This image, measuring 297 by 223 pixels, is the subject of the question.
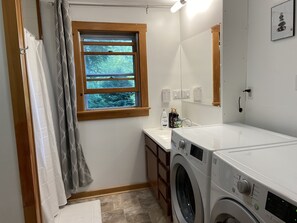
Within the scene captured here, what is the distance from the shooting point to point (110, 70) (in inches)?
104

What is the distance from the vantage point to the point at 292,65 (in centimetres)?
144

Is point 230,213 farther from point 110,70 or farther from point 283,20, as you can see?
point 110,70

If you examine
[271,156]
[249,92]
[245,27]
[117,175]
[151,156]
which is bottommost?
[117,175]

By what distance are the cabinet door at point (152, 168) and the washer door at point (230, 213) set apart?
1.20 meters

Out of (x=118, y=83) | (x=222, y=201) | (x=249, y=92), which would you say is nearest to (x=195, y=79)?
(x=249, y=92)

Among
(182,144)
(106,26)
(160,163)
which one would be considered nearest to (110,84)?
(106,26)

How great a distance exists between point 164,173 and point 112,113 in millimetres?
991

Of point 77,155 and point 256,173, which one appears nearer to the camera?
point 256,173

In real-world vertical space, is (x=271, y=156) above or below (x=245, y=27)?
below

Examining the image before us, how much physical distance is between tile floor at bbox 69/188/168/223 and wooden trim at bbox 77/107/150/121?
0.97m

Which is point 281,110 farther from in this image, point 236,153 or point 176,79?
point 176,79

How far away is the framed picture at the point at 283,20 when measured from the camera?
4.63ft

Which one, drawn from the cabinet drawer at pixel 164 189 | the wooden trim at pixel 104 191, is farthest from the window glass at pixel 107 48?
the wooden trim at pixel 104 191

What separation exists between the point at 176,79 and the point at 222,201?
6.43 feet
